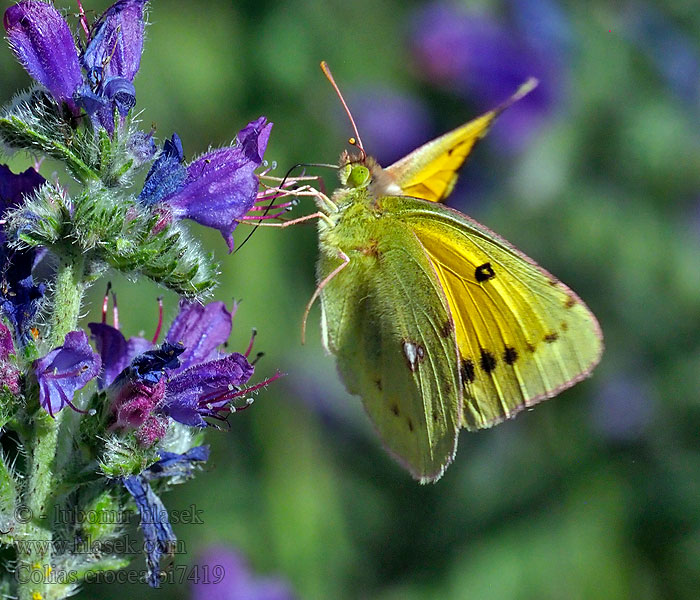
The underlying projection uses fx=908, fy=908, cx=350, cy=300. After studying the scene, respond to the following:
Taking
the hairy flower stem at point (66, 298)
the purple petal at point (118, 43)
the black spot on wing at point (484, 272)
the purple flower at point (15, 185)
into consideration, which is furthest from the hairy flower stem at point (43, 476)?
the black spot on wing at point (484, 272)

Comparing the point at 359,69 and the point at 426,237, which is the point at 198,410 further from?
the point at 359,69

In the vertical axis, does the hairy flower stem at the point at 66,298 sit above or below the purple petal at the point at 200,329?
above

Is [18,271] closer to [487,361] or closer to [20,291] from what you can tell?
[20,291]

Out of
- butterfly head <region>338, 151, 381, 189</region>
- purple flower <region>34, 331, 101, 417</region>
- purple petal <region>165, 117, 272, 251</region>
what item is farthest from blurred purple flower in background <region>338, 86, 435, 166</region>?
purple flower <region>34, 331, 101, 417</region>

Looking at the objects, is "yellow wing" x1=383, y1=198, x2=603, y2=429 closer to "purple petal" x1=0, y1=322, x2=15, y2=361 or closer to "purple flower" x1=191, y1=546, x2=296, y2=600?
"purple petal" x1=0, y1=322, x2=15, y2=361

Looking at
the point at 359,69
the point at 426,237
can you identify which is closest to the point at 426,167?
the point at 426,237

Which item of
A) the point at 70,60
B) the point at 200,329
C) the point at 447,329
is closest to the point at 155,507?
the point at 200,329

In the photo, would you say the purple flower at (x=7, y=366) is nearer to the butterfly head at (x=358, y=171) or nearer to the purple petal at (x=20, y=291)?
the purple petal at (x=20, y=291)
